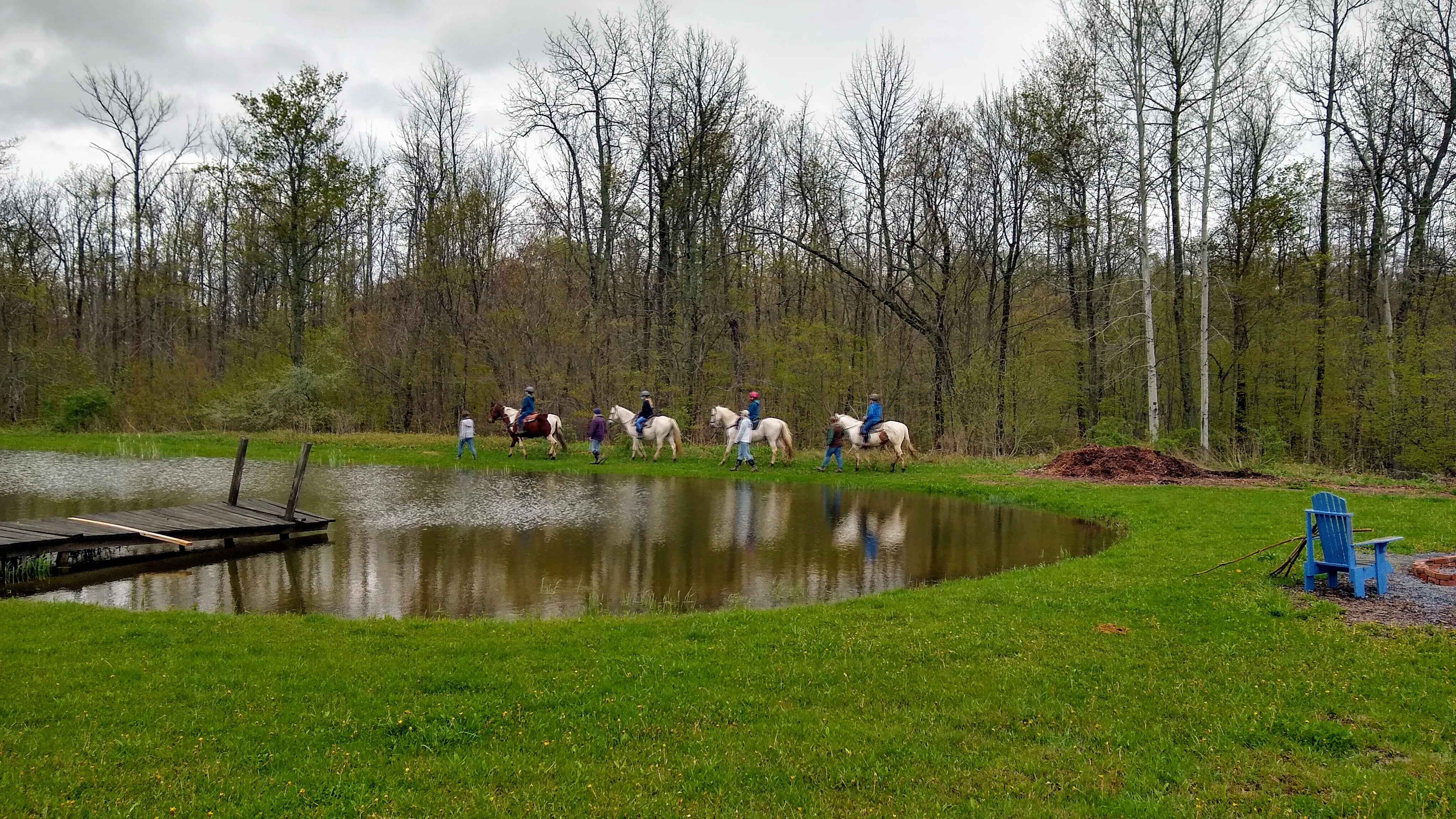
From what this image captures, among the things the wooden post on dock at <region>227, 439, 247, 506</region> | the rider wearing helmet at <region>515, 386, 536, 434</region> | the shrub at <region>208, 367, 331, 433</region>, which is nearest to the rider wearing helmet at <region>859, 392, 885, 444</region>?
the rider wearing helmet at <region>515, 386, 536, 434</region>

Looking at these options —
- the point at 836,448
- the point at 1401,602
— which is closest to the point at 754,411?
the point at 836,448

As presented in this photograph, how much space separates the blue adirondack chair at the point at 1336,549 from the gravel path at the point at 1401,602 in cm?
9

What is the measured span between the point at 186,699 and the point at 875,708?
439 cm

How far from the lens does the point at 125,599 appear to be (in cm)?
831

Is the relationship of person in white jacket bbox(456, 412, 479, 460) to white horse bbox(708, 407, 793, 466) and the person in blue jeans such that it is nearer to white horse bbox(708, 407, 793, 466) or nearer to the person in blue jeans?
white horse bbox(708, 407, 793, 466)

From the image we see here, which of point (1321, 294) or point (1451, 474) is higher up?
point (1321, 294)

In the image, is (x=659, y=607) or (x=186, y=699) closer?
(x=186, y=699)

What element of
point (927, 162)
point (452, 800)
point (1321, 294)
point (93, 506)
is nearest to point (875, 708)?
point (452, 800)

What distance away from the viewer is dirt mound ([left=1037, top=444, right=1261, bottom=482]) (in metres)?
19.3

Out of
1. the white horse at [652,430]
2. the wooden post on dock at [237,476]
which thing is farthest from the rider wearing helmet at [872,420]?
the wooden post on dock at [237,476]

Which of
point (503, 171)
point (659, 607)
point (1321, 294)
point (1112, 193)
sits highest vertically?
point (503, 171)

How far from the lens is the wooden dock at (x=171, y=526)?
31.2ft

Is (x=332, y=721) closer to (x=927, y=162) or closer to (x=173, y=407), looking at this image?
(x=927, y=162)

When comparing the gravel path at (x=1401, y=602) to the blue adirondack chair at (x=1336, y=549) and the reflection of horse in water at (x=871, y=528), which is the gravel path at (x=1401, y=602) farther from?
the reflection of horse in water at (x=871, y=528)
